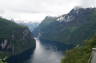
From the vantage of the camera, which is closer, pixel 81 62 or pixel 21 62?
pixel 81 62

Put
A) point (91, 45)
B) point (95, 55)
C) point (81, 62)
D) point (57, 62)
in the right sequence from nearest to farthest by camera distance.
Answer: point (95, 55) → point (81, 62) → point (91, 45) → point (57, 62)

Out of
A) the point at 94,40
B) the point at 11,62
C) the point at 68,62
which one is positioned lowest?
the point at 11,62

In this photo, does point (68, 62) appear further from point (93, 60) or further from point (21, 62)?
point (21, 62)

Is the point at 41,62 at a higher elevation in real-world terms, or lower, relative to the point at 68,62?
lower

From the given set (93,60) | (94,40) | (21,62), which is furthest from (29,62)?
(93,60)

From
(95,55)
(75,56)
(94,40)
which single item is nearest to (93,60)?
(95,55)

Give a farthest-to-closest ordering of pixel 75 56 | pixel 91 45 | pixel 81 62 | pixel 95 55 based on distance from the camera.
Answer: pixel 91 45
pixel 75 56
pixel 81 62
pixel 95 55

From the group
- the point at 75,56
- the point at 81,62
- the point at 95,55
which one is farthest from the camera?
the point at 75,56

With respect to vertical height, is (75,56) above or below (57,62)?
above

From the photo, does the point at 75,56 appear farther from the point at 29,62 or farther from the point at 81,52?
the point at 29,62
